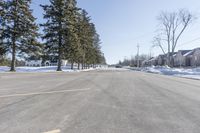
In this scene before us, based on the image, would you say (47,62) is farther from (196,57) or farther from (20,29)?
(20,29)

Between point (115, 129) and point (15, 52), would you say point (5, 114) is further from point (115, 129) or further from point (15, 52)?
point (15, 52)

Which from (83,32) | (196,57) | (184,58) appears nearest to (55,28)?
(83,32)

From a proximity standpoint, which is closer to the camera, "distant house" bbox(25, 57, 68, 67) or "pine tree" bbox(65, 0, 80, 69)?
"pine tree" bbox(65, 0, 80, 69)

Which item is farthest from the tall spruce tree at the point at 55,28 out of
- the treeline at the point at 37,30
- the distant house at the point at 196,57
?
the distant house at the point at 196,57

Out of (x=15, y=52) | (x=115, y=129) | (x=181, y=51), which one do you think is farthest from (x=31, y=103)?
(x=181, y=51)

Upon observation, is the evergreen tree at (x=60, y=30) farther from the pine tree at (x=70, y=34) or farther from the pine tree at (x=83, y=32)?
the pine tree at (x=83, y=32)

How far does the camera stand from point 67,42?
144ft

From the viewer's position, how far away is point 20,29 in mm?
38188

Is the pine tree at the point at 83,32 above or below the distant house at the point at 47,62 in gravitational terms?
above

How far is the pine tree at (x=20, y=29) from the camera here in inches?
1478

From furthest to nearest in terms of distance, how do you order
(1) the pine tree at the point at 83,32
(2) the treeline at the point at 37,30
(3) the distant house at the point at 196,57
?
(3) the distant house at the point at 196,57 < (1) the pine tree at the point at 83,32 < (2) the treeline at the point at 37,30

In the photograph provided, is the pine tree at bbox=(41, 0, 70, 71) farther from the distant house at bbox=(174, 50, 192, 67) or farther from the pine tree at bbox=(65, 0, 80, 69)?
the distant house at bbox=(174, 50, 192, 67)

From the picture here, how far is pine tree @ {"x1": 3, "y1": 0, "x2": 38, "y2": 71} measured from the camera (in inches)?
1478

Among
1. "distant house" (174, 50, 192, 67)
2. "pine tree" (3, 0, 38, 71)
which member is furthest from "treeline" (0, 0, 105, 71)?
"distant house" (174, 50, 192, 67)
